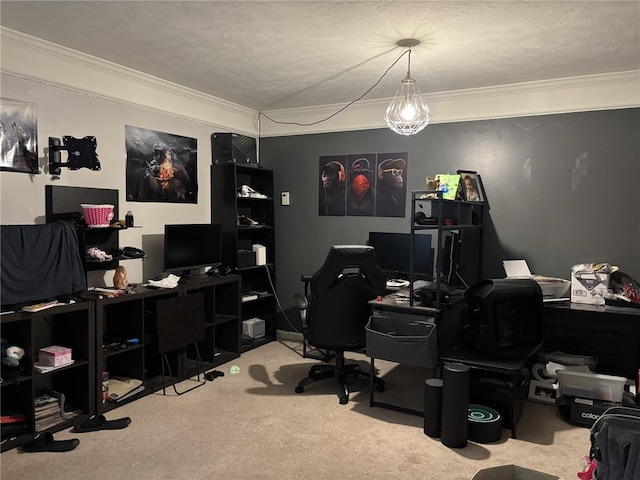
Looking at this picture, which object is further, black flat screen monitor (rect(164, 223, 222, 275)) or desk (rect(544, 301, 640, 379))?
black flat screen monitor (rect(164, 223, 222, 275))

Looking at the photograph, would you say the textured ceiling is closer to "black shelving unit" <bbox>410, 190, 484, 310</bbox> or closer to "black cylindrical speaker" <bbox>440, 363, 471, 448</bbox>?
"black shelving unit" <bbox>410, 190, 484, 310</bbox>

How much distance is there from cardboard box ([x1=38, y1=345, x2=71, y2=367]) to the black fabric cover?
0.34 m

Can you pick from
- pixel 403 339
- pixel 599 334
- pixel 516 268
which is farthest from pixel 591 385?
pixel 403 339

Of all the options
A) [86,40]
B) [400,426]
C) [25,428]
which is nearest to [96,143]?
[86,40]

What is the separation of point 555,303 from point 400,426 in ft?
4.99

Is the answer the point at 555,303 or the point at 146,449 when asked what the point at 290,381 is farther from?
the point at 555,303

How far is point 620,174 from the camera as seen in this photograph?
12.3ft

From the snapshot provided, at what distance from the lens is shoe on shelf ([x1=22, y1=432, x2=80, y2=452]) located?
2715 millimetres

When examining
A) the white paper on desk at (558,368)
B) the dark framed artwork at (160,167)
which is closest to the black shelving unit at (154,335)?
the dark framed artwork at (160,167)

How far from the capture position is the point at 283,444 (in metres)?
2.86

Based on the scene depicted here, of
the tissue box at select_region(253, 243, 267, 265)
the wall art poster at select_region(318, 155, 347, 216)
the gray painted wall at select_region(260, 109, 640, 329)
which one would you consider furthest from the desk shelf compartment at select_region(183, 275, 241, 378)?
the gray painted wall at select_region(260, 109, 640, 329)

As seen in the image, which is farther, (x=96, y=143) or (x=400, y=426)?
(x=96, y=143)

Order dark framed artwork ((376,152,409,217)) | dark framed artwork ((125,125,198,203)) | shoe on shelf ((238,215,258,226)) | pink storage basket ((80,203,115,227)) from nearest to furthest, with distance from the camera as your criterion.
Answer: pink storage basket ((80,203,115,227))
dark framed artwork ((125,125,198,203))
dark framed artwork ((376,152,409,217))
shoe on shelf ((238,215,258,226))

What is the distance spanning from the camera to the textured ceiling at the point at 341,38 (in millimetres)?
2580
